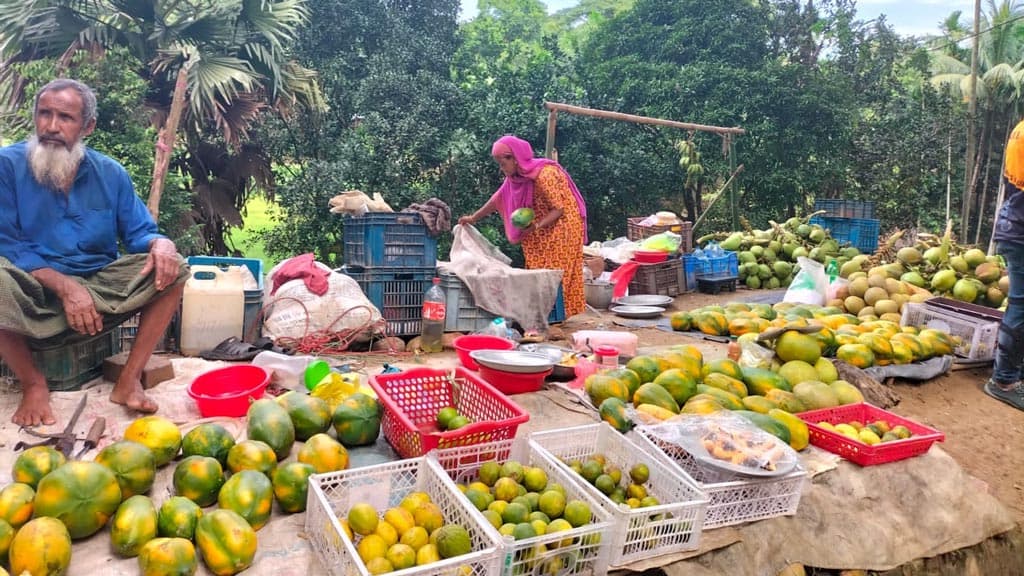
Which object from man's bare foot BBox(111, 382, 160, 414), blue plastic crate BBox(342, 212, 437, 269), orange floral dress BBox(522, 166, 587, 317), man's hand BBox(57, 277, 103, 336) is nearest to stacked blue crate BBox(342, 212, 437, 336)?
blue plastic crate BBox(342, 212, 437, 269)

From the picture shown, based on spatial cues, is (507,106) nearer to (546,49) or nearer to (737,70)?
(546,49)

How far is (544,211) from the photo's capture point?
6.39 meters

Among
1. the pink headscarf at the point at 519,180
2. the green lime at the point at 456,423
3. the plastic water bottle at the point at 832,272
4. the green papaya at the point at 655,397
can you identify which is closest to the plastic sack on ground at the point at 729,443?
the green papaya at the point at 655,397

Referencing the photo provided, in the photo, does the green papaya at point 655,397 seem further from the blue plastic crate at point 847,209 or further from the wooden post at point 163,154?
the blue plastic crate at point 847,209

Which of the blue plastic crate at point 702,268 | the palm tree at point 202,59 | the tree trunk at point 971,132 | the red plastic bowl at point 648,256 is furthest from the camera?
the tree trunk at point 971,132

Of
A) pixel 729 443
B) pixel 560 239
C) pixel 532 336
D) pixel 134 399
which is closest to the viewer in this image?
pixel 729 443

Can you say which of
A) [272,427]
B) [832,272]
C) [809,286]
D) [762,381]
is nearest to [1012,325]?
[762,381]

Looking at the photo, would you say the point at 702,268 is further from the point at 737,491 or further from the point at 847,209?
the point at 737,491

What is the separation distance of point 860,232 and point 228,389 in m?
9.87

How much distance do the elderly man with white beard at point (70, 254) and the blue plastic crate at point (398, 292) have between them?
6.63 ft

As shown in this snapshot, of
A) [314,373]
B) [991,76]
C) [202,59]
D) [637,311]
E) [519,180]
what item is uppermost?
[991,76]

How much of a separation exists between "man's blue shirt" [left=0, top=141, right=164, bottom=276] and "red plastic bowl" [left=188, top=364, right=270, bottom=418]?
85cm

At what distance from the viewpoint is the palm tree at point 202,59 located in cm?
691

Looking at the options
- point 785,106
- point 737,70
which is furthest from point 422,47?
point 785,106
